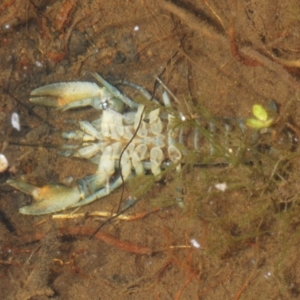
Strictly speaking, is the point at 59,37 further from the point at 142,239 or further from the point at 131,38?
the point at 142,239

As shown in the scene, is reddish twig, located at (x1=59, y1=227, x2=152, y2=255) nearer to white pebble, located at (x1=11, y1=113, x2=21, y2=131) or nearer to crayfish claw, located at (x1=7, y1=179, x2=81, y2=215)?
crayfish claw, located at (x1=7, y1=179, x2=81, y2=215)

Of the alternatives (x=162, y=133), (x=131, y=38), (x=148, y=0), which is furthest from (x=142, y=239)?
(x=148, y=0)

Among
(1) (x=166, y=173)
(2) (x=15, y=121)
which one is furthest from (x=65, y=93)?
(1) (x=166, y=173)

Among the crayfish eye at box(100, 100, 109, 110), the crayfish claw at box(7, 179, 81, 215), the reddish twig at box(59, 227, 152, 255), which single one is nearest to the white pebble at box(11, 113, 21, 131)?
the crayfish claw at box(7, 179, 81, 215)

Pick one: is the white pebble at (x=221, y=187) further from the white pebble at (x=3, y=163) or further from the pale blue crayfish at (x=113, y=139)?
the white pebble at (x=3, y=163)

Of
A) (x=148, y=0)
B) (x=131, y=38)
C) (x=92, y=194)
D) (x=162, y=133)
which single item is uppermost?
(x=148, y=0)

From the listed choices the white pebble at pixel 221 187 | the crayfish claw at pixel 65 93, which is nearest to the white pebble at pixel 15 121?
the crayfish claw at pixel 65 93
